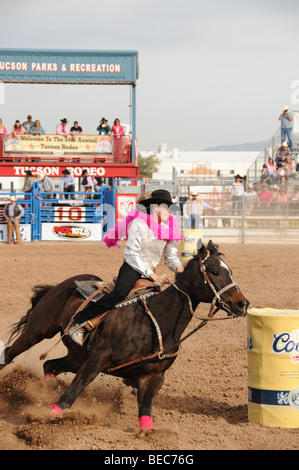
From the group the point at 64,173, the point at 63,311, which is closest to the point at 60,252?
the point at 64,173

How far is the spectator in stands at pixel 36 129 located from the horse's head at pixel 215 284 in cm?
1880

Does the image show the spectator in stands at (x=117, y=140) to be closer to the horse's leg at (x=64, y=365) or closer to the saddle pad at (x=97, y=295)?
the horse's leg at (x=64, y=365)

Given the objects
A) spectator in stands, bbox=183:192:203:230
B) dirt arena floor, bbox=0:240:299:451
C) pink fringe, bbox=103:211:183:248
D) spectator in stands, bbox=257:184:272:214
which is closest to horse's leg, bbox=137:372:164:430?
dirt arena floor, bbox=0:240:299:451

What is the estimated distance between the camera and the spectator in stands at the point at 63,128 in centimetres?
2295

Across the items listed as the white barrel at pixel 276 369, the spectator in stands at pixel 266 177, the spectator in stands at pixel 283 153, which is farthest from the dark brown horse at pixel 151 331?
the spectator in stands at pixel 283 153

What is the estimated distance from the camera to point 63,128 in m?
23.0

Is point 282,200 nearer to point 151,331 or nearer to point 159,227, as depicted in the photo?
point 159,227

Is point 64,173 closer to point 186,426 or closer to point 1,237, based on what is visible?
point 1,237

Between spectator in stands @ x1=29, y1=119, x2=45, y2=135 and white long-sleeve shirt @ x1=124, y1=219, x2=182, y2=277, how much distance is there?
18307 millimetres

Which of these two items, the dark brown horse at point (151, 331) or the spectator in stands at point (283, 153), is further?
the spectator in stands at point (283, 153)

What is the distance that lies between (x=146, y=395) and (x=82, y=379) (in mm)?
528

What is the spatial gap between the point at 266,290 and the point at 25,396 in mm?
6410

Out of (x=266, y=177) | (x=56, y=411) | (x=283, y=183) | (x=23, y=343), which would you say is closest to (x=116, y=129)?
(x=266, y=177)

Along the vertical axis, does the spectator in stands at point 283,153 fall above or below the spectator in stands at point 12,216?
above
